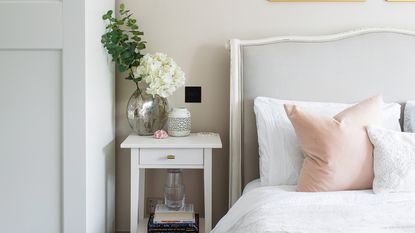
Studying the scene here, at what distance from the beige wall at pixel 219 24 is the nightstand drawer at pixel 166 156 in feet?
1.28

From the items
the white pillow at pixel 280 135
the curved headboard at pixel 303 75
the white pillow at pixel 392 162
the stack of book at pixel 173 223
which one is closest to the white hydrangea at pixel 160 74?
the curved headboard at pixel 303 75

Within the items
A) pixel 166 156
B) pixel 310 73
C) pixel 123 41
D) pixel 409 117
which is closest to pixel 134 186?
pixel 166 156

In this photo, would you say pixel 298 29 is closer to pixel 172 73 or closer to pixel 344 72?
pixel 344 72

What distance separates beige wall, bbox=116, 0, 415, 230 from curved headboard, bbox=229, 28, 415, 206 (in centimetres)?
16

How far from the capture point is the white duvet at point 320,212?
132 centimetres

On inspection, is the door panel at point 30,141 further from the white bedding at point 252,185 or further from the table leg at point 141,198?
the white bedding at point 252,185

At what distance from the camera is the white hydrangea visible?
2.15 m

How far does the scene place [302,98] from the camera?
223 cm

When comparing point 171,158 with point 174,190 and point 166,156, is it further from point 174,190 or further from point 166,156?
point 174,190

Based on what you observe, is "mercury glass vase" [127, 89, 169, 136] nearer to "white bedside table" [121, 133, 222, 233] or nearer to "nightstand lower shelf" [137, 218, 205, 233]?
"white bedside table" [121, 133, 222, 233]

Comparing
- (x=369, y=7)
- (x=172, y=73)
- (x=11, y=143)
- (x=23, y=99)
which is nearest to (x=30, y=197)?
(x=11, y=143)

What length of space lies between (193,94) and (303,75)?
63 centimetres

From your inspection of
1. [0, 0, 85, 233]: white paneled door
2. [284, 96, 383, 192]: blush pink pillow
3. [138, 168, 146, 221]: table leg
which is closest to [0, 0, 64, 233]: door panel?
[0, 0, 85, 233]: white paneled door

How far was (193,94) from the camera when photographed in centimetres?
242
